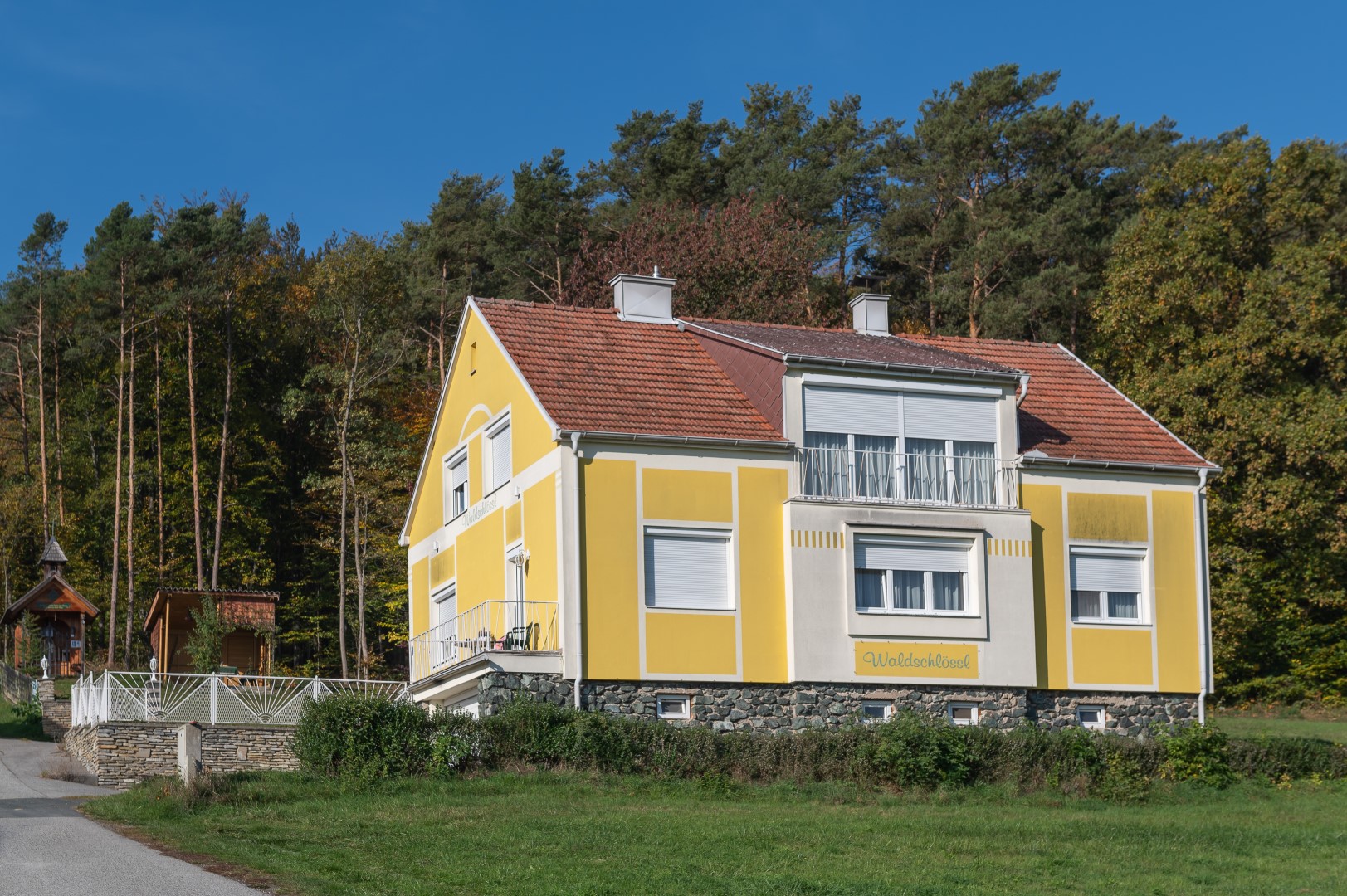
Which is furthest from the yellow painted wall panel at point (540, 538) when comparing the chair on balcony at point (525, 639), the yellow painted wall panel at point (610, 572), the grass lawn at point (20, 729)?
the grass lawn at point (20, 729)

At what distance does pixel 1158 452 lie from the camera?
31.0 meters

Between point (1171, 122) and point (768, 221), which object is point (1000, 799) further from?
point (1171, 122)

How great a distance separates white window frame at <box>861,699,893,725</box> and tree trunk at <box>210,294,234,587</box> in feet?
94.8

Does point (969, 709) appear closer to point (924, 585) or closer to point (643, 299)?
point (924, 585)

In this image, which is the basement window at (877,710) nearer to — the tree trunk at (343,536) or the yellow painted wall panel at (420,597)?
the yellow painted wall panel at (420,597)

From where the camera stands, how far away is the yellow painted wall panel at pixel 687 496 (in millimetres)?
27172

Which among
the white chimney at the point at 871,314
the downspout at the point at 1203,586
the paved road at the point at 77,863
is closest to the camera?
the paved road at the point at 77,863

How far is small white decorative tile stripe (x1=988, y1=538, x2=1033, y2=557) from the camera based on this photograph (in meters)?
28.6

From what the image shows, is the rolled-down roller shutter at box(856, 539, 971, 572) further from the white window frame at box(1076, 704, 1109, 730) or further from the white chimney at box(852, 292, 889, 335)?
the white chimney at box(852, 292, 889, 335)

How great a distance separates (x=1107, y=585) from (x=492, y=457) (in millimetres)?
11909

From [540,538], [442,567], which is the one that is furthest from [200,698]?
[540,538]

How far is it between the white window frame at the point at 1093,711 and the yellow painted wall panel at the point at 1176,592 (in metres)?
1.26

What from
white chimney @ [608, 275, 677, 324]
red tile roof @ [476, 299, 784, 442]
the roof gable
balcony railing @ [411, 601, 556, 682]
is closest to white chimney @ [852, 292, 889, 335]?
white chimney @ [608, 275, 677, 324]

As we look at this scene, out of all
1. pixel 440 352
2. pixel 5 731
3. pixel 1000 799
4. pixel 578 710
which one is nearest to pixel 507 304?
pixel 578 710
